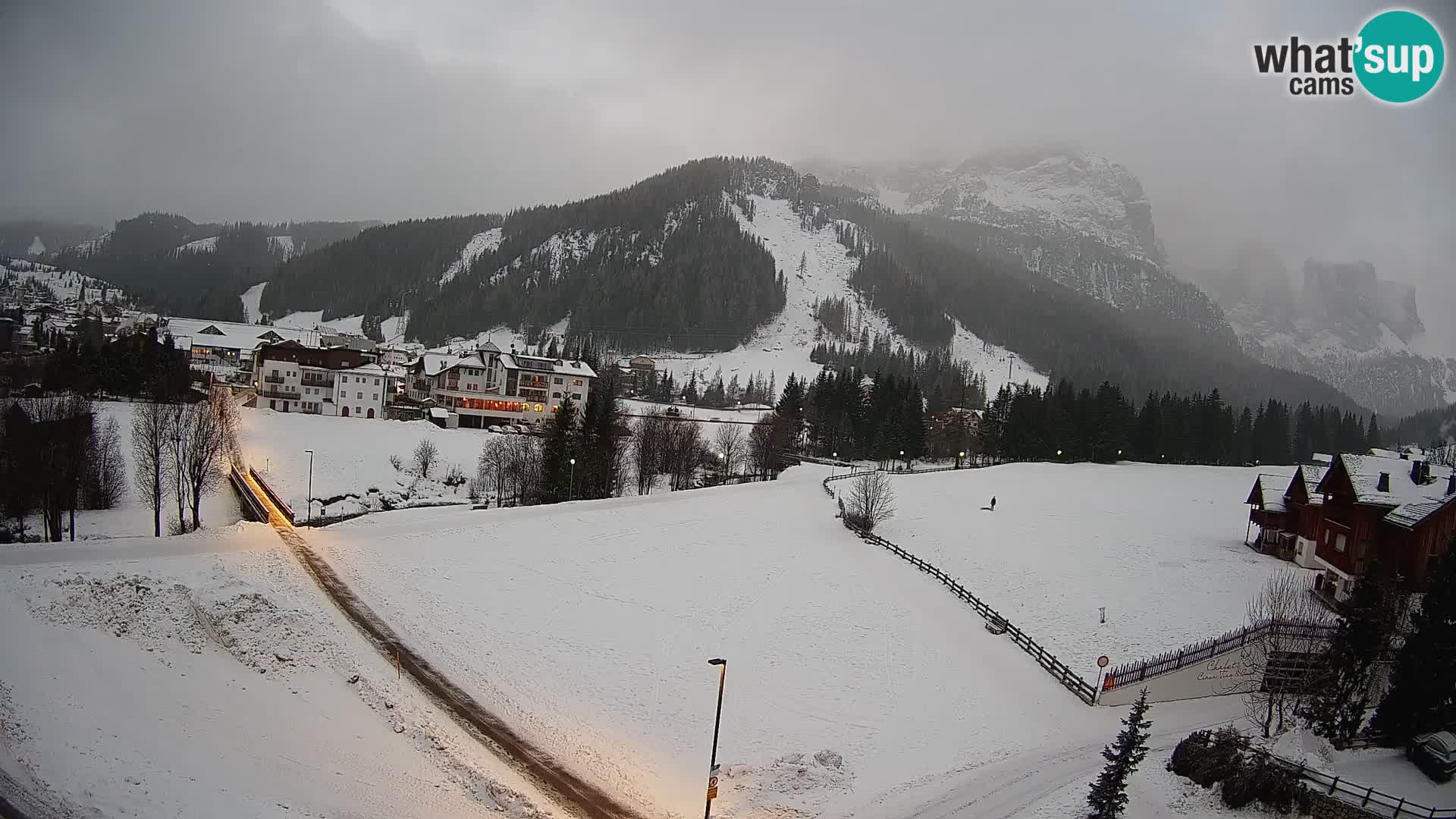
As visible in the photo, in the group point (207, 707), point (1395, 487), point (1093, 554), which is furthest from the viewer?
point (1093, 554)

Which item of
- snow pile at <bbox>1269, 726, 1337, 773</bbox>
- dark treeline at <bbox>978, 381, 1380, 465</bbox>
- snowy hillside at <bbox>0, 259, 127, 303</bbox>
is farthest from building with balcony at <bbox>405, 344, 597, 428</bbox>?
snow pile at <bbox>1269, 726, 1337, 773</bbox>

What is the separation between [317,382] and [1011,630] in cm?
8411

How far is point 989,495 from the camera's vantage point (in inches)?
2515

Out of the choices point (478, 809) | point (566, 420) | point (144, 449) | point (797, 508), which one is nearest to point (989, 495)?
point (797, 508)

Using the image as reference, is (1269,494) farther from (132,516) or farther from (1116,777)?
(132,516)

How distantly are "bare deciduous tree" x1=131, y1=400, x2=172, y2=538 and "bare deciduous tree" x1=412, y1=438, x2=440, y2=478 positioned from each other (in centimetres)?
2064

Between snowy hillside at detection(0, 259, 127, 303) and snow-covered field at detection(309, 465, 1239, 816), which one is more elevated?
snowy hillside at detection(0, 259, 127, 303)

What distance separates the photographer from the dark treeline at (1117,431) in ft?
311

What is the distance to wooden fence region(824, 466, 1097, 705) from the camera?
2931cm

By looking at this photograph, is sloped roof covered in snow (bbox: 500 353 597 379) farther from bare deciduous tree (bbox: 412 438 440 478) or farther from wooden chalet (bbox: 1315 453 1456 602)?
wooden chalet (bbox: 1315 453 1456 602)

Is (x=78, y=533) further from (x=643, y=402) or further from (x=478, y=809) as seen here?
(x=643, y=402)

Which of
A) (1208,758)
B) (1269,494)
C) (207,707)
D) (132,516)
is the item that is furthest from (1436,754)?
(132,516)

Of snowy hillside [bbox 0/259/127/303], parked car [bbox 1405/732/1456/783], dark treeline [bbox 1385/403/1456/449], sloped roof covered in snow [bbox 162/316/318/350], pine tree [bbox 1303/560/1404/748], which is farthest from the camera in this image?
dark treeline [bbox 1385/403/1456/449]

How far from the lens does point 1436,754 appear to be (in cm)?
1934
